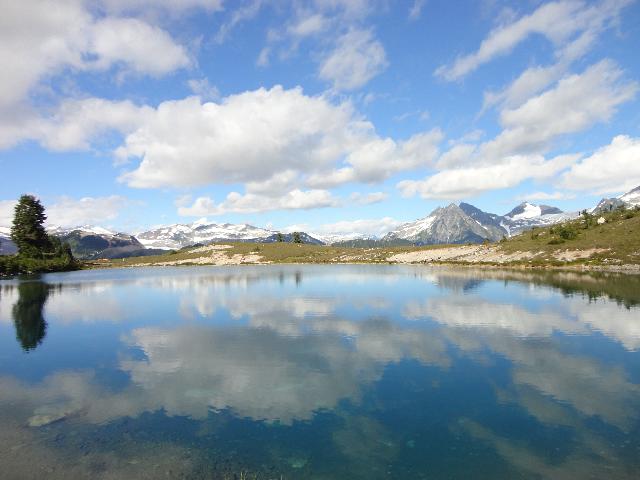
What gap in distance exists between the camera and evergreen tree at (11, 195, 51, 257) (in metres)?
179

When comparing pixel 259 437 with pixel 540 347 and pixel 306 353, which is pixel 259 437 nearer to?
pixel 306 353

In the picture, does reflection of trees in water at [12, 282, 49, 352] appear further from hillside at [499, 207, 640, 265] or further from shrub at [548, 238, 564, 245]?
shrub at [548, 238, 564, 245]

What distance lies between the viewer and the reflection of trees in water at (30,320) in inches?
1715

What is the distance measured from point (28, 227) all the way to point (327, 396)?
203112 millimetres

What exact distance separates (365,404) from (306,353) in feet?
39.2

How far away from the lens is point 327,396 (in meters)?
26.0

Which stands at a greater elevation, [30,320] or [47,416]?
[30,320]

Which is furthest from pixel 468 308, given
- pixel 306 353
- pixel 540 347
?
pixel 306 353

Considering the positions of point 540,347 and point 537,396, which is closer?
point 537,396

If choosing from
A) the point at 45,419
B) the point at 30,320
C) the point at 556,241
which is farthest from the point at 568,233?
the point at 45,419

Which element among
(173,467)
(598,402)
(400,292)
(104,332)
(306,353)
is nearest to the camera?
(173,467)

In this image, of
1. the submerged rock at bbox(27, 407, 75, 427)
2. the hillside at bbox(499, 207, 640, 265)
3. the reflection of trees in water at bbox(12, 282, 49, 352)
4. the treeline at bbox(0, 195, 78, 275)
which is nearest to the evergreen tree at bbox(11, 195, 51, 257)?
the treeline at bbox(0, 195, 78, 275)

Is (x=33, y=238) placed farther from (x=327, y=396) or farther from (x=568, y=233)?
(x=568, y=233)

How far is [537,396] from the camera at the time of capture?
83.6 ft
